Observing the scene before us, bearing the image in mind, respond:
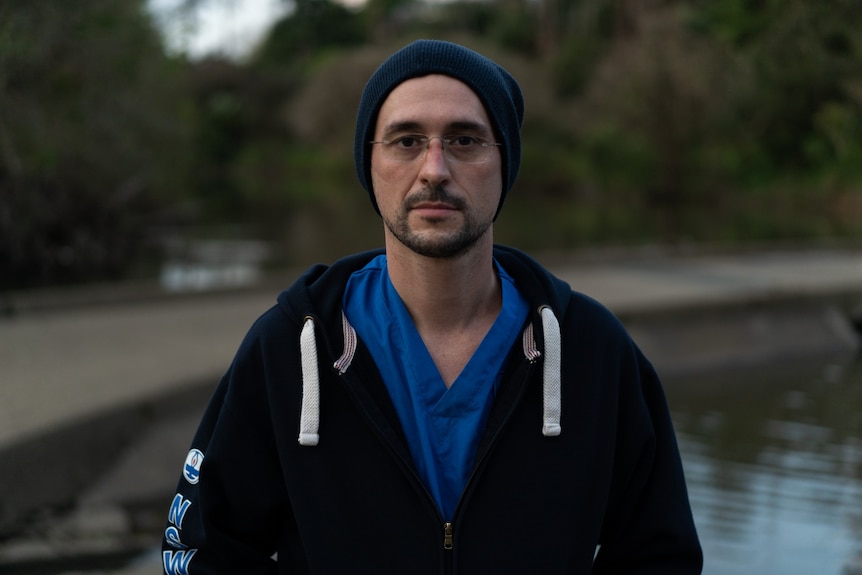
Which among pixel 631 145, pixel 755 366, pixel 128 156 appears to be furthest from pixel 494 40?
pixel 755 366

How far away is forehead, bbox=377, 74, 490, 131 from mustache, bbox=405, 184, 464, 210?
0.13m

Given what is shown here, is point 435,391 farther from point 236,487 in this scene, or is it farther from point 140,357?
point 140,357

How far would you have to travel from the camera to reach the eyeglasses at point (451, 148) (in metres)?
2.32

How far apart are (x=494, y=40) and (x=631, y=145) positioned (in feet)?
71.8

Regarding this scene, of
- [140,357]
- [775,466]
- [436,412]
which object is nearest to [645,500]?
[436,412]

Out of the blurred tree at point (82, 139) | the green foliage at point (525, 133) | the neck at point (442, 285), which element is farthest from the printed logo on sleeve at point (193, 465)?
the blurred tree at point (82, 139)

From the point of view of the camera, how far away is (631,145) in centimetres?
4494

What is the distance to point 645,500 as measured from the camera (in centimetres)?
244

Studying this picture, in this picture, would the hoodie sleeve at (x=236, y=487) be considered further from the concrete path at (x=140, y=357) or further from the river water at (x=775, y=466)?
the river water at (x=775, y=466)

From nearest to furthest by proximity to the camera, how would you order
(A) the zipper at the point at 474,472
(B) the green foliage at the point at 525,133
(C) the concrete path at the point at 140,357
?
(A) the zipper at the point at 474,472 → (C) the concrete path at the point at 140,357 → (B) the green foliage at the point at 525,133

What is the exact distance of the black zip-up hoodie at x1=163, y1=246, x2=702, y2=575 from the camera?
2.28 m

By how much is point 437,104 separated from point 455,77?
67 mm

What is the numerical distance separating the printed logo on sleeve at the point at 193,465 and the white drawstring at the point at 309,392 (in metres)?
0.27

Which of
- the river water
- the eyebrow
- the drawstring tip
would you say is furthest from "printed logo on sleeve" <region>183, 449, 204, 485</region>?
the river water
